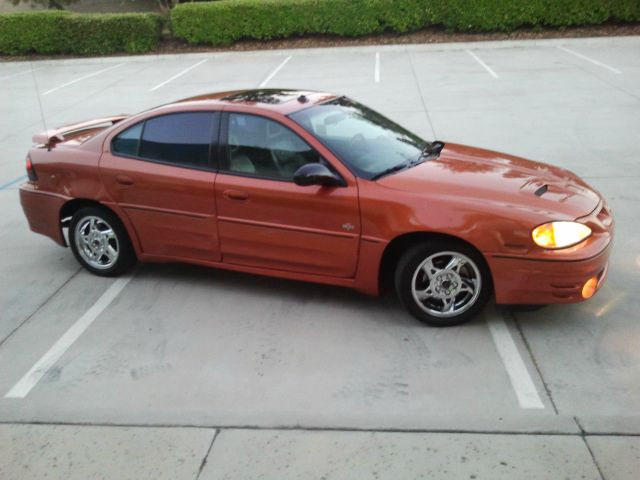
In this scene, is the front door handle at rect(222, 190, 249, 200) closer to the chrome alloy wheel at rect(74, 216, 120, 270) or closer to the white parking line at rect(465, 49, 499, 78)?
the chrome alloy wheel at rect(74, 216, 120, 270)

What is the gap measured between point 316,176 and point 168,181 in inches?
50.6

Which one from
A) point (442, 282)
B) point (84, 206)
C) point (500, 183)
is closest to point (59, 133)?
point (84, 206)

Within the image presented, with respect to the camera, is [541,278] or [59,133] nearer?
[541,278]

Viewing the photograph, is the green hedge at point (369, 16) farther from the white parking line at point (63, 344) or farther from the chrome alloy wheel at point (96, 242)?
the white parking line at point (63, 344)

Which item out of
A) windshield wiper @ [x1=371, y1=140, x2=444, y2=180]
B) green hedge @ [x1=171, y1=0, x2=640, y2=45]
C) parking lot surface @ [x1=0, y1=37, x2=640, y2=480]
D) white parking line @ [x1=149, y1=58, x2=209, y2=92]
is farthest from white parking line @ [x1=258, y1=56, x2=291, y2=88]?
windshield wiper @ [x1=371, y1=140, x2=444, y2=180]

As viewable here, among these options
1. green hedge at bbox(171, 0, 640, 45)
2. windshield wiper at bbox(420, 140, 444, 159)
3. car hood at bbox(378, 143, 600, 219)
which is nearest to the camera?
car hood at bbox(378, 143, 600, 219)

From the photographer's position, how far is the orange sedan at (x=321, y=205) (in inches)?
168

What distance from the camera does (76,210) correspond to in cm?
576

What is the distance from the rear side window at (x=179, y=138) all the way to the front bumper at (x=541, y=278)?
231 centimetres

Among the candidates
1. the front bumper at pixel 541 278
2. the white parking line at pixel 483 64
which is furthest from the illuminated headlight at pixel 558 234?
the white parking line at pixel 483 64

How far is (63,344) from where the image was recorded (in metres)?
4.68

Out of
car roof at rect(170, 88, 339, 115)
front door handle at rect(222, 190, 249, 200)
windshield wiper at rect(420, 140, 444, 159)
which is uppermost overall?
car roof at rect(170, 88, 339, 115)

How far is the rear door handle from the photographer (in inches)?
210

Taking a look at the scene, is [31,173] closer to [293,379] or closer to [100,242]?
[100,242]
